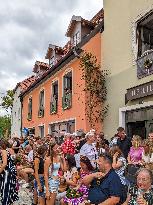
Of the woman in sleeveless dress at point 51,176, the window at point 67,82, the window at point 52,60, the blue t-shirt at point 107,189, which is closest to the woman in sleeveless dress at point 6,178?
the woman in sleeveless dress at point 51,176

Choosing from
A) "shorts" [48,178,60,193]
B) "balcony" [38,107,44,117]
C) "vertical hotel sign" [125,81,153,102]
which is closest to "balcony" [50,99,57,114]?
"balcony" [38,107,44,117]

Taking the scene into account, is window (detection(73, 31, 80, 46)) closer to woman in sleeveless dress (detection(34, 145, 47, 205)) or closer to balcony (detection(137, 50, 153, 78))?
balcony (detection(137, 50, 153, 78))

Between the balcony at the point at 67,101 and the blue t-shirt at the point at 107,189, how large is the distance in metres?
11.9

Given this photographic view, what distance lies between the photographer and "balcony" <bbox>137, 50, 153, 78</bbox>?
36.3ft

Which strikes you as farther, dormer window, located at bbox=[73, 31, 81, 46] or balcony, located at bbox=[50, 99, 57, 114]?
balcony, located at bbox=[50, 99, 57, 114]

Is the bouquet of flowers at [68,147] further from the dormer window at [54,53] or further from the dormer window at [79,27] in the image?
the dormer window at [54,53]

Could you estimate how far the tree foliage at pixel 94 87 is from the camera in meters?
14.0

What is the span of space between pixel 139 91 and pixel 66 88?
23.3ft

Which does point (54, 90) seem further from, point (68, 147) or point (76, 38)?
point (68, 147)

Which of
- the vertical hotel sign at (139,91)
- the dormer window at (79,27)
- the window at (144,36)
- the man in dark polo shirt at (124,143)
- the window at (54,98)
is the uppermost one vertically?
the dormer window at (79,27)

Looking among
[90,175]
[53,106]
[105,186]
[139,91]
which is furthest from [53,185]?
[53,106]

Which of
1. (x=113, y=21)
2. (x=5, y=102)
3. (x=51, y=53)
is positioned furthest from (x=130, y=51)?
(x=5, y=102)

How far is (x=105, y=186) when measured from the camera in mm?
4758

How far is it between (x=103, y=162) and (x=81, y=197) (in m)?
1.47
